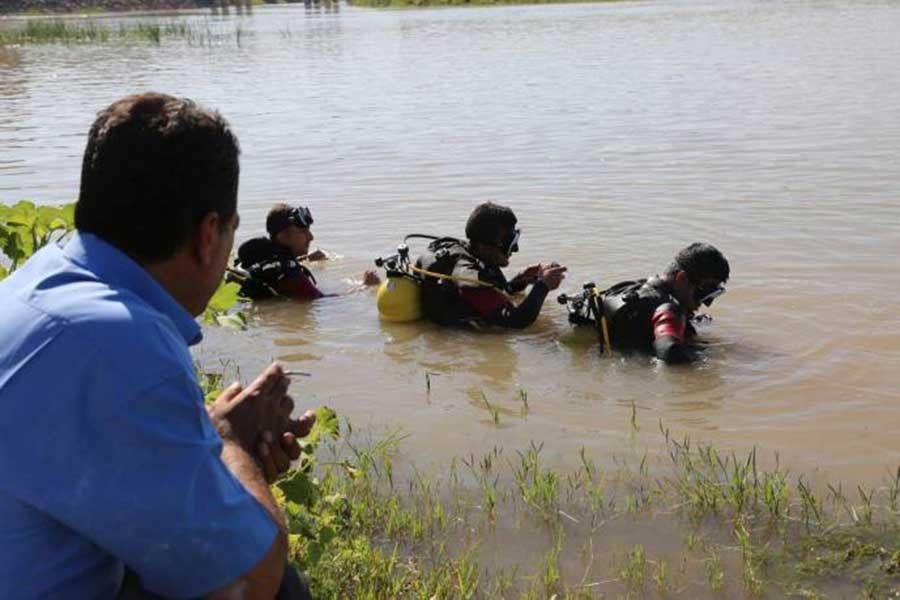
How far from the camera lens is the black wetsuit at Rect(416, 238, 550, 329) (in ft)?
23.2

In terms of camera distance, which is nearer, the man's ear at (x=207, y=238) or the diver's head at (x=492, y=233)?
the man's ear at (x=207, y=238)

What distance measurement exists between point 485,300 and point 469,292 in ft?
0.40

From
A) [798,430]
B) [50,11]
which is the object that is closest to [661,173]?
[798,430]

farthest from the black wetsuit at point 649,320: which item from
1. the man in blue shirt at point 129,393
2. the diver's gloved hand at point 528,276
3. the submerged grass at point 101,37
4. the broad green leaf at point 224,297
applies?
the submerged grass at point 101,37

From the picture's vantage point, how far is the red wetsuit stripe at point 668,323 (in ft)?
21.1

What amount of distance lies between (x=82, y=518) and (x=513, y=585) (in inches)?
82.4

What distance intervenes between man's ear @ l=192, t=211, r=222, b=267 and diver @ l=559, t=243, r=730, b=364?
4.45 meters

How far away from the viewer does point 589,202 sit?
36.1ft

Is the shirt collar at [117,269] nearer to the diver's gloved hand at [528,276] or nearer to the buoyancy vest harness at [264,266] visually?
the diver's gloved hand at [528,276]

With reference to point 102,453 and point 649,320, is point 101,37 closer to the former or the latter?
point 649,320

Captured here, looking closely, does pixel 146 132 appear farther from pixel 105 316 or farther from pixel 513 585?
pixel 513 585

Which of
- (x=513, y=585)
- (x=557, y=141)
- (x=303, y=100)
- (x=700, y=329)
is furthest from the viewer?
(x=303, y=100)

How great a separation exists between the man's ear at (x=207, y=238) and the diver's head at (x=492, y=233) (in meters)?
4.79

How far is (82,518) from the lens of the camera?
76.1 inches
